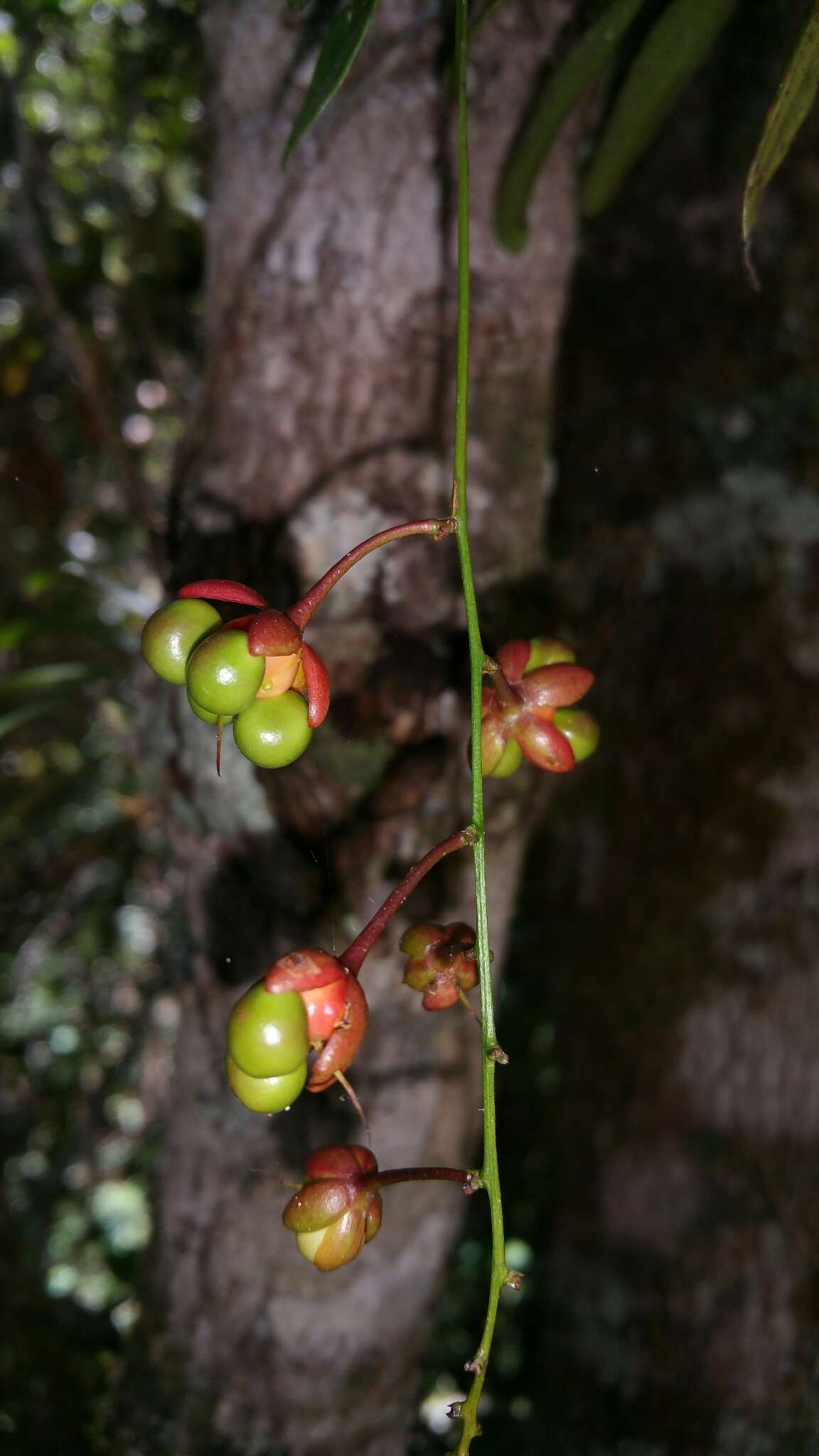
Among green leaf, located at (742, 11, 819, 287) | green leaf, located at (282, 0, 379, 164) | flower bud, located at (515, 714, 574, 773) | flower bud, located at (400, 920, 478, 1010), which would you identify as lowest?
flower bud, located at (400, 920, 478, 1010)

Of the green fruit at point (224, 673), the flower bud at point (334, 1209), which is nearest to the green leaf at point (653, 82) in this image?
the green fruit at point (224, 673)

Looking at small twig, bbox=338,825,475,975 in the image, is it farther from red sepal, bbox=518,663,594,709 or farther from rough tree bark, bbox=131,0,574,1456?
rough tree bark, bbox=131,0,574,1456

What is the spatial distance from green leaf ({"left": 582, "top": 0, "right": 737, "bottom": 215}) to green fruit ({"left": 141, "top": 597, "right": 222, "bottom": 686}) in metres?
0.57

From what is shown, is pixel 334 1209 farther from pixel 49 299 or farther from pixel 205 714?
pixel 49 299

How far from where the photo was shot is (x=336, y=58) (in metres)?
0.59

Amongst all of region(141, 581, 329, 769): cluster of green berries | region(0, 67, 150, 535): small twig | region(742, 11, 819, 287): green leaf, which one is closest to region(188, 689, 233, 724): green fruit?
region(141, 581, 329, 769): cluster of green berries

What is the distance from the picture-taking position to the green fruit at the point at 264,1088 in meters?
0.53

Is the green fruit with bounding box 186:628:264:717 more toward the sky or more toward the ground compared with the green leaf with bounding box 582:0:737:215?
more toward the ground

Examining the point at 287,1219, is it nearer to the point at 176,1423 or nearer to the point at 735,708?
the point at 176,1423

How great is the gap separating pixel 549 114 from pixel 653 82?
9 cm

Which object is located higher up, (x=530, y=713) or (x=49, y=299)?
(x=49, y=299)

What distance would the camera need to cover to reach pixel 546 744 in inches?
25.1

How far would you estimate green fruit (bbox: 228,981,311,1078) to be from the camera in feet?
1.71

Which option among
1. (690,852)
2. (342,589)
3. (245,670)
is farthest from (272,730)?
(690,852)
